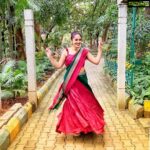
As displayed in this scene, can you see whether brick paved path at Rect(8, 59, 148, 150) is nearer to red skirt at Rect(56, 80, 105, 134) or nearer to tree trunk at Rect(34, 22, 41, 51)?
red skirt at Rect(56, 80, 105, 134)

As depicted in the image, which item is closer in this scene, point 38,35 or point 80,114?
point 80,114

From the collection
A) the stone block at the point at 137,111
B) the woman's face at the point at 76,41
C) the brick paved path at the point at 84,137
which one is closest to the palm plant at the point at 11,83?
the brick paved path at the point at 84,137

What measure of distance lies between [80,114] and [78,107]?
0.41 ft

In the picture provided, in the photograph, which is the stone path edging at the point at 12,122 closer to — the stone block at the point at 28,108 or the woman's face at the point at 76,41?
the stone block at the point at 28,108

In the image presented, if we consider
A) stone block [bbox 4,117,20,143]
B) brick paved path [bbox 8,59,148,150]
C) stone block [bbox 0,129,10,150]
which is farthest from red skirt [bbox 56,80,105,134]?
stone block [bbox 0,129,10,150]

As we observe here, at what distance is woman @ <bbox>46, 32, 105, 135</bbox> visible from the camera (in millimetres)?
5730

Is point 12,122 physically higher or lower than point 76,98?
lower

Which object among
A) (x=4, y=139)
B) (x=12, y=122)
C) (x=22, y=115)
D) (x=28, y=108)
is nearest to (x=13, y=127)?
(x=12, y=122)

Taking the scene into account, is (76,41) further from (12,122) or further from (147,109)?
(147,109)

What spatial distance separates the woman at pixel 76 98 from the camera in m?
5.73

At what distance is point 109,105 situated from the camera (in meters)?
8.58

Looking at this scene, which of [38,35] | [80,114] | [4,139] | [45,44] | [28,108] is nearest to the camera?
[4,139]

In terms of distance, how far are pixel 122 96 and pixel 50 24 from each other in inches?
524

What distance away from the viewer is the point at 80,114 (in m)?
5.77
